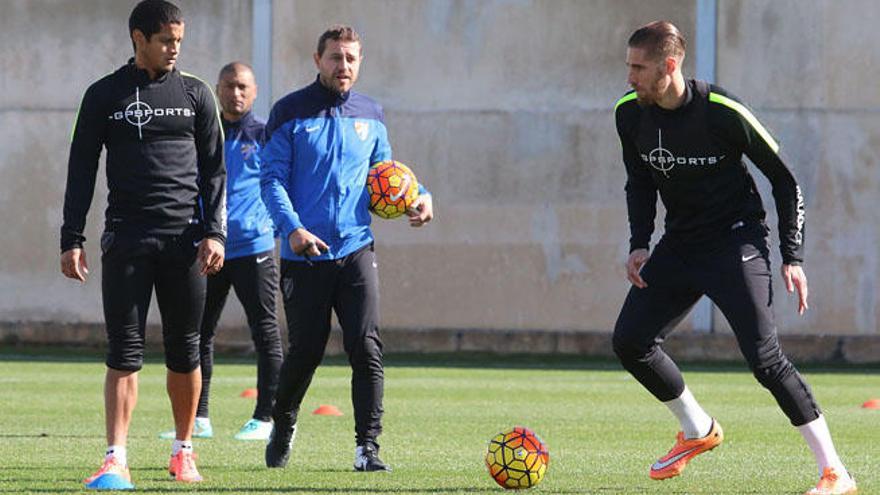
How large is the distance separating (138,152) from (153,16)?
24.4 inches

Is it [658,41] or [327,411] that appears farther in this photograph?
[327,411]

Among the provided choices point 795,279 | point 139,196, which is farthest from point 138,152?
point 795,279

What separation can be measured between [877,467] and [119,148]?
4357 millimetres

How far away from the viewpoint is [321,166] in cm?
882

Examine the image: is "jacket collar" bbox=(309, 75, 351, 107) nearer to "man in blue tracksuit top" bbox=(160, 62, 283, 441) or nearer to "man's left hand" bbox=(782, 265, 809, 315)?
"man in blue tracksuit top" bbox=(160, 62, 283, 441)

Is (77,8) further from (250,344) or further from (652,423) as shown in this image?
(652,423)

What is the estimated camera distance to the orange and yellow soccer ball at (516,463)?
800 cm

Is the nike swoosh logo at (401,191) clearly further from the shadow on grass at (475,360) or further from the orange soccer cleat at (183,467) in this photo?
the shadow on grass at (475,360)

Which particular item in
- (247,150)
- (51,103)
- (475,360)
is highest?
(51,103)

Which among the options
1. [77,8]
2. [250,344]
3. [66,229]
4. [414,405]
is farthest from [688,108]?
[77,8]

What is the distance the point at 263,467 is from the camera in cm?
908

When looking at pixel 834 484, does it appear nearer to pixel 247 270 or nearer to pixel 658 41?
pixel 658 41

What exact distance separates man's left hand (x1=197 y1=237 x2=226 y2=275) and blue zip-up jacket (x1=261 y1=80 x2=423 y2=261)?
0.66 metres

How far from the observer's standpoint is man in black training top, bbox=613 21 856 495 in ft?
25.7
